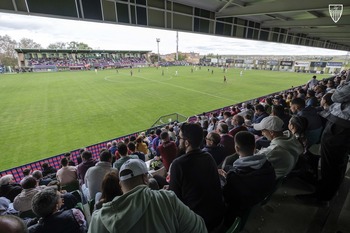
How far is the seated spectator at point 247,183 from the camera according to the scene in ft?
6.78

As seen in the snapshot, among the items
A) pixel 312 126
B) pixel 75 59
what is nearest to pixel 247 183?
pixel 312 126

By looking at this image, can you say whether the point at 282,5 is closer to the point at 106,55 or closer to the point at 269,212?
the point at 269,212

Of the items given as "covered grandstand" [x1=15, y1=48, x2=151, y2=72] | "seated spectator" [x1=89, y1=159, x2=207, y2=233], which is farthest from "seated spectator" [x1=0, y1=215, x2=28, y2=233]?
"covered grandstand" [x1=15, y1=48, x2=151, y2=72]

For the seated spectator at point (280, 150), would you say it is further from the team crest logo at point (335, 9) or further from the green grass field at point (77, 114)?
the green grass field at point (77, 114)

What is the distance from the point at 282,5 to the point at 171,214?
335 inches

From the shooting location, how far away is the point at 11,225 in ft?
3.92

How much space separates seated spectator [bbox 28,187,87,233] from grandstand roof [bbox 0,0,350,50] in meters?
6.00

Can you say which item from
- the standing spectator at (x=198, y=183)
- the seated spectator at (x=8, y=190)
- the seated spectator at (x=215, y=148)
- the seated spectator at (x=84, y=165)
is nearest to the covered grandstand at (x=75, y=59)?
the seated spectator at (x=8, y=190)

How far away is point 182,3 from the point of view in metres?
8.12

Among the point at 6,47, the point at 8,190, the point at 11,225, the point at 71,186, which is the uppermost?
the point at 6,47

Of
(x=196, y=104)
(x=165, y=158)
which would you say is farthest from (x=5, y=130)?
(x=196, y=104)

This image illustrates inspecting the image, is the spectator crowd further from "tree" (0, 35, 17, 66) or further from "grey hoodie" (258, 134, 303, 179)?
"tree" (0, 35, 17, 66)

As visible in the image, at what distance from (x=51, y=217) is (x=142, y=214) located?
161cm

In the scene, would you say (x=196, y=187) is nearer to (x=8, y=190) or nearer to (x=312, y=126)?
(x=312, y=126)
